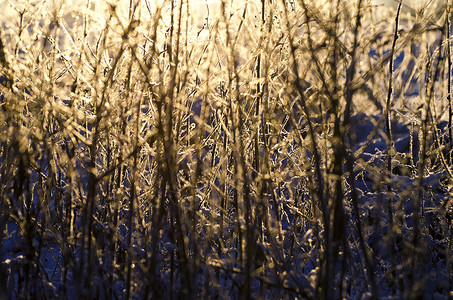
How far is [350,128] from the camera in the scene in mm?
1195

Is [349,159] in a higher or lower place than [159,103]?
lower

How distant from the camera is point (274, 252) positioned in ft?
4.09

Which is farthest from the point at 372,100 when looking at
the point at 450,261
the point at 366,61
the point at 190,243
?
the point at 190,243

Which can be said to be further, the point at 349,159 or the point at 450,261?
the point at 450,261

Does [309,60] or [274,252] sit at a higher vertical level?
[309,60]

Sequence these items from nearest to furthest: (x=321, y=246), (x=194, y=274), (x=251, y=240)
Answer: (x=251, y=240)
(x=194, y=274)
(x=321, y=246)

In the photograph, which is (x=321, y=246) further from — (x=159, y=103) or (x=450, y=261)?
(x=159, y=103)

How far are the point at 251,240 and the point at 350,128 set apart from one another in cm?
42

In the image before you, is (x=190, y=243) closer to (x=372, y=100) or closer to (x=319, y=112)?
(x=319, y=112)

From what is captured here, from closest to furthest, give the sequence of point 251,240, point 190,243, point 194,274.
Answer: point 251,240 → point 194,274 → point 190,243

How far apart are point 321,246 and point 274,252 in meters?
0.17

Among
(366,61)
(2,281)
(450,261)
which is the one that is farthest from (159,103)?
(450,261)

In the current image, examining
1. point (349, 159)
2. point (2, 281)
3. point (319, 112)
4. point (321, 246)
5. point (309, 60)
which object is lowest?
point (2, 281)

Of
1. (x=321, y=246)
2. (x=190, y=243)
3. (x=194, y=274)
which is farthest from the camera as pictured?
(x=190, y=243)
